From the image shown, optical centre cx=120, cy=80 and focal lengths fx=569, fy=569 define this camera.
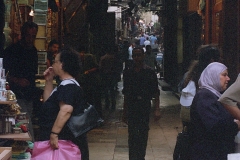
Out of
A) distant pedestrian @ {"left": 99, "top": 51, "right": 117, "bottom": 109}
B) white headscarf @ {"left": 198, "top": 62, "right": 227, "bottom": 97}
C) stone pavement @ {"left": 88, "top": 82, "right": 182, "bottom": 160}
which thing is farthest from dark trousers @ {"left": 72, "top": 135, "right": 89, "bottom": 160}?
distant pedestrian @ {"left": 99, "top": 51, "right": 117, "bottom": 109}

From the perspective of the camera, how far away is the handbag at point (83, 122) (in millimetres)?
5781

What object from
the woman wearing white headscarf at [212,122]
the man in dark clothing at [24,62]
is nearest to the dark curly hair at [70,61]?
the woman wearing white headscarf at [212,122]

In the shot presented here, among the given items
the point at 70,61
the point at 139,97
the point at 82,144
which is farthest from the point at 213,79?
the point at 139,97

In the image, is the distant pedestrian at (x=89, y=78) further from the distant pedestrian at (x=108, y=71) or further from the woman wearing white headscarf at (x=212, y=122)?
the woman wearing white headscarf at (x=212, y=122)

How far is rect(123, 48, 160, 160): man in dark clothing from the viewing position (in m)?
8.49

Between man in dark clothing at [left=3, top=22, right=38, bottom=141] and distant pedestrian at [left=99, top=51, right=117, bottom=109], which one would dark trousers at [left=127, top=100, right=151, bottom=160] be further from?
distant pedestrian at [left=99, top=51, right=117, bottom=109]

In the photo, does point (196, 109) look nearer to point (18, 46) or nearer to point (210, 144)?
point (210, 144)

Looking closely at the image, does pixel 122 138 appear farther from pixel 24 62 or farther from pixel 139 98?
pixel 24 62

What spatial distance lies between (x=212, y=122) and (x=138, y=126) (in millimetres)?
3462

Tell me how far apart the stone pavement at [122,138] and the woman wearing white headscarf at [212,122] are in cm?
467

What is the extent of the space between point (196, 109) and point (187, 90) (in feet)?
4.42

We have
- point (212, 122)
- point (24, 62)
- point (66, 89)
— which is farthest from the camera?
point (24, 62)

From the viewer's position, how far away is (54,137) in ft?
18.5

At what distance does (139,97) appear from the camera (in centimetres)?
853
